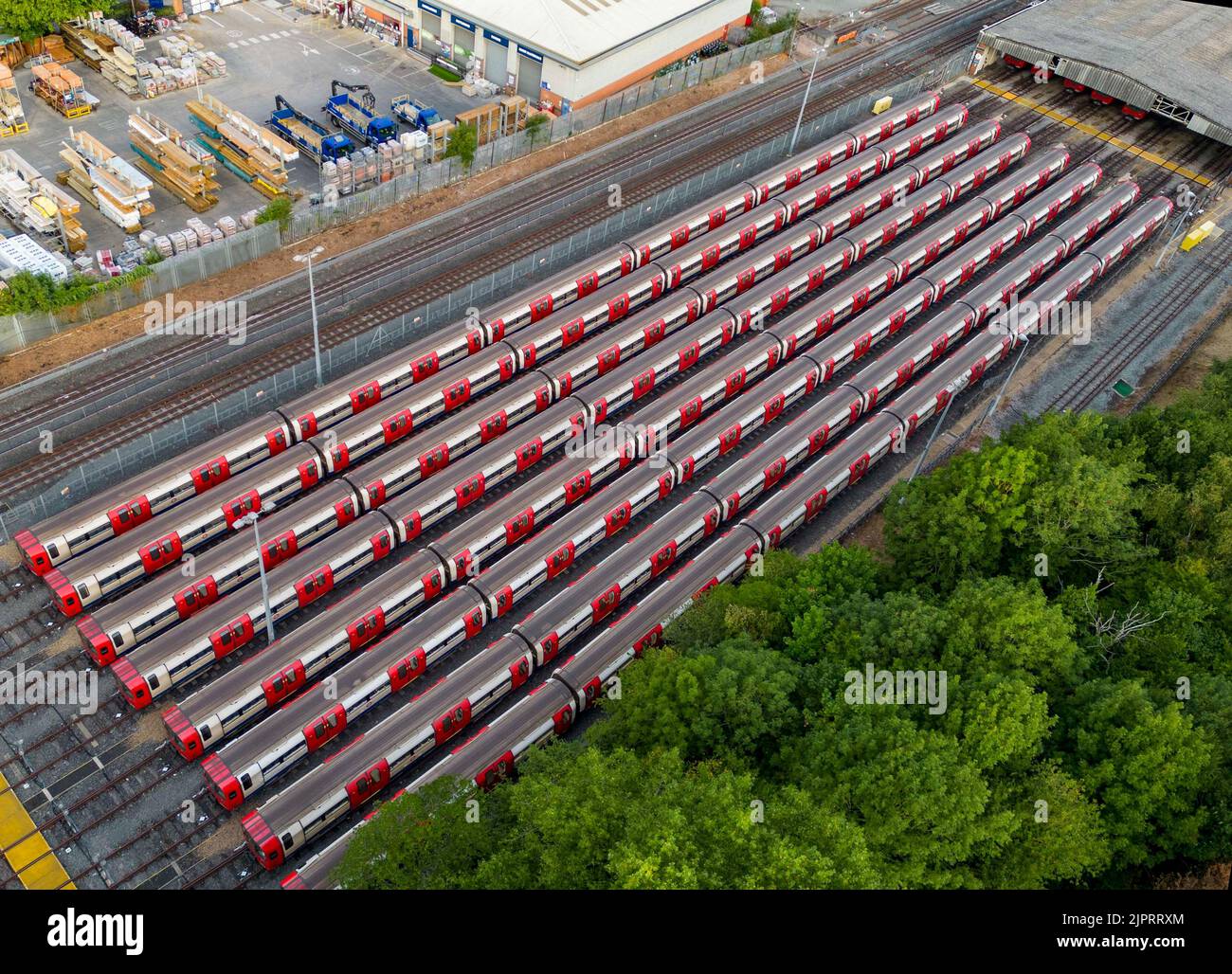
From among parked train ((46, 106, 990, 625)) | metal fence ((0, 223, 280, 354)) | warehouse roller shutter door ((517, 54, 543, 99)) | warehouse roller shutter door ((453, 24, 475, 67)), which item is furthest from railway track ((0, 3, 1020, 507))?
warehouse roller shutter door ((453, 24, 475, 67))

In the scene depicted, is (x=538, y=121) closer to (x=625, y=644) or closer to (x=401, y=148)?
(x=401, y=148)

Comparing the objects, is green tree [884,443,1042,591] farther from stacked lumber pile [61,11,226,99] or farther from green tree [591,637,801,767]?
stacked lumber pile [61,11,226,99]

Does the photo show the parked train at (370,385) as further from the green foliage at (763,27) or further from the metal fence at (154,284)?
the green foliage at (763,27)

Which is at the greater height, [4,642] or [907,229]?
[907,229]

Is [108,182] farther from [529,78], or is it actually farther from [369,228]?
[529,78]

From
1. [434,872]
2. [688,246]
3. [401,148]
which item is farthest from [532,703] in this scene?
[401,148]

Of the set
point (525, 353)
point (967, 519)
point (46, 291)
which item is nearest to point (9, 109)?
point (46, 291)

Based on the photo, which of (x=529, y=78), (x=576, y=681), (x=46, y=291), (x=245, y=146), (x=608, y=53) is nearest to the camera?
(x=576, y=681)
